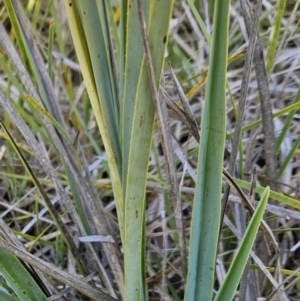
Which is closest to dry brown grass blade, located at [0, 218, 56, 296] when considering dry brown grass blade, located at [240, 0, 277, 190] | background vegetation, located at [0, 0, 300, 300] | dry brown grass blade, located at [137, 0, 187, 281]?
background vegetation, located at [0, 0, 300, 300]

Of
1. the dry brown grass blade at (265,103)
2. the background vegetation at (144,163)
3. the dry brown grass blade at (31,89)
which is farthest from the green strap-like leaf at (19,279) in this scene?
Result: the dry brown grass blade at (265,103)

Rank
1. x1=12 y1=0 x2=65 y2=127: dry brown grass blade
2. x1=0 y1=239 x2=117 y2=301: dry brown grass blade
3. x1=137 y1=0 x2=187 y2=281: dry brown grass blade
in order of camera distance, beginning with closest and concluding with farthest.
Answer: x1=137 y1=0 x2=187 y2=281: dry brown grass blade
x1=0 y1=239 x2=117 y2=301: dry brown grass blade
x1=12 y1=0 x2=65 y2=127: dry brown grass blade

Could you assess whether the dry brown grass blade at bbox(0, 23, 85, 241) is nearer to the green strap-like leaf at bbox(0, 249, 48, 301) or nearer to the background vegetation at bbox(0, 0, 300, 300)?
the background vegetation at bbox(0, 0, 300, 300)

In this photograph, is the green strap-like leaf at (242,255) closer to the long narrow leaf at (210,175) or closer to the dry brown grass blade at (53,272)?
the long narrow leaf at (210,175)

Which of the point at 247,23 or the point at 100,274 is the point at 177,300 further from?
the point at 247,23

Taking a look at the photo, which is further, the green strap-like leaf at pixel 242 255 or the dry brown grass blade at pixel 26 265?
the dry brown grass blade at pixel 26 265

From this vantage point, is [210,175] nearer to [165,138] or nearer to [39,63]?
[165,138]

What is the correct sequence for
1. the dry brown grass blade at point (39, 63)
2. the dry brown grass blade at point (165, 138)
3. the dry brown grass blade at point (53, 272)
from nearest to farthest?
1. the dry brown grass blade at point (165, 138)
2. the dry brown grass blade at point (53, 272)
3. the dry brown grass blade at point (39, 63)

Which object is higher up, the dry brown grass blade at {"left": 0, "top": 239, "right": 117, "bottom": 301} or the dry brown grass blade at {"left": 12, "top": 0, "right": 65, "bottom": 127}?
the dry brown grass blade at {"left": 12, "top": 0, "right": 65, "bottom": 127}

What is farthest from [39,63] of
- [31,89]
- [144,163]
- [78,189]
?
[144,163]
